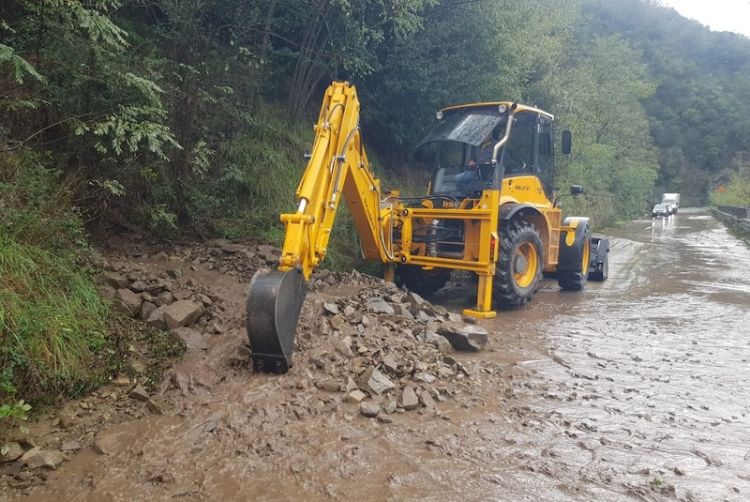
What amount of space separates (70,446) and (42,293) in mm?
1325

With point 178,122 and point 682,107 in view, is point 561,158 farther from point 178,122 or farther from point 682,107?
point 682,107

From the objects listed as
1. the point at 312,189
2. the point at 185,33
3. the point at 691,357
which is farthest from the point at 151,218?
the point at 691,357

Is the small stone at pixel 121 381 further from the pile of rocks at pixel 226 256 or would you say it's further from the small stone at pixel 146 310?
the pile of rocks at pixel 226 256

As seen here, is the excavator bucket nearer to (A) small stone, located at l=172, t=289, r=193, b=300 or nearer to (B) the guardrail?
(A) small stone, located at l=172, t=289, r=193, b=300

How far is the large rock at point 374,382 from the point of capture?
4441mm

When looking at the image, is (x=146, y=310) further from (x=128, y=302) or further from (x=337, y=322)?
(x=337, y=322)

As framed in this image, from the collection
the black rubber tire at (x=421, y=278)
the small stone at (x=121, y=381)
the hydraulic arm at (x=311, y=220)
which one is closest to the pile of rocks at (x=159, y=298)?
the small stone at (x=121, y=381)

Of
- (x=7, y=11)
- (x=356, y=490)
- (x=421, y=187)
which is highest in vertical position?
(x=7, y=11)

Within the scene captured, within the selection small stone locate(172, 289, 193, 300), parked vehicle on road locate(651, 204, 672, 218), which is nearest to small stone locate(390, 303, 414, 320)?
small stone locate(172, 289, 193, 300)

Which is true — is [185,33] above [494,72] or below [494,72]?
below

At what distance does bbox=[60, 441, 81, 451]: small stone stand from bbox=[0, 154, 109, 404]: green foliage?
1.18 feet

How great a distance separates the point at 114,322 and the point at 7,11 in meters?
3.47

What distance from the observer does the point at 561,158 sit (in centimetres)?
2241

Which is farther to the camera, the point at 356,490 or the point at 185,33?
the point at 185,33
